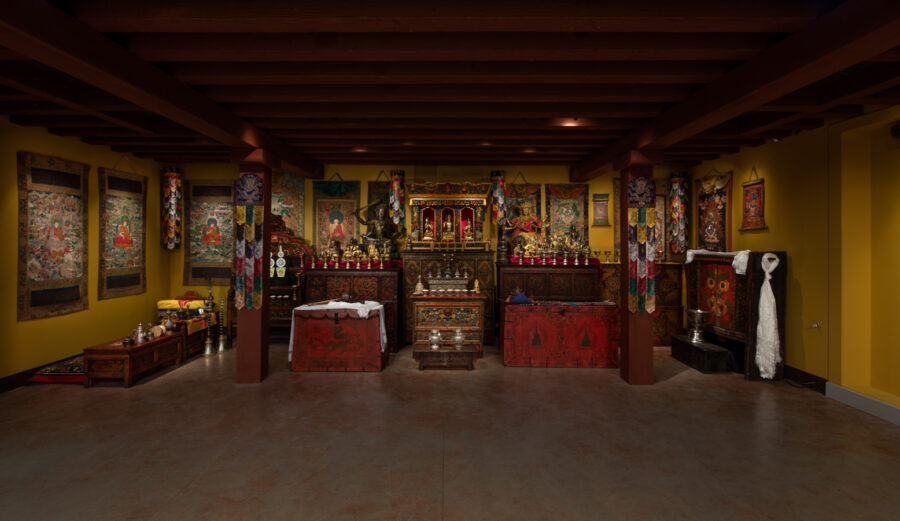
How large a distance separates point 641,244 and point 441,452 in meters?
4.09

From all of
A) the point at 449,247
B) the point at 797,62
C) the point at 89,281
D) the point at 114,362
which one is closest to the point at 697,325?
the point at 449,247

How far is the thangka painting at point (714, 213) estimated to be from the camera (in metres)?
7.76

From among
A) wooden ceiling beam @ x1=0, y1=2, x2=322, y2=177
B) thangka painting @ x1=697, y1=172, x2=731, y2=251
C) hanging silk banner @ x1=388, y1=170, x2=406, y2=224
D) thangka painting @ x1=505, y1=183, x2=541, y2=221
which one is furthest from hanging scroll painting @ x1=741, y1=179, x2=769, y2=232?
wooden ceiling beam @ x1=0, y1=2, x2=322, y2=177

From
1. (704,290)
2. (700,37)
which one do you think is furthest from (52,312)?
(704,290)

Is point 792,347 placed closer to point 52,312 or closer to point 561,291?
point 561,291

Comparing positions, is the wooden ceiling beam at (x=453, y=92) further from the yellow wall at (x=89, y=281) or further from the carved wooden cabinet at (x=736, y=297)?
the yellow wall at (x=89, y=281)

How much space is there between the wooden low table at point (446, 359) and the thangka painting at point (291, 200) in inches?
164

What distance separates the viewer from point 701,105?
455 cm

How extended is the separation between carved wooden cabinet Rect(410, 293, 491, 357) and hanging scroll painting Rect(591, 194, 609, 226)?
3.44 meters

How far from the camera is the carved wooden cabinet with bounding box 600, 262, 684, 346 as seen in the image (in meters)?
8.54

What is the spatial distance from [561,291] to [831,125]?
15.1 ft

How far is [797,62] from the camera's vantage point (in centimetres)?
331

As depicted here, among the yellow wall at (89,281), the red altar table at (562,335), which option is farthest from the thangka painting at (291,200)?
the red altar table at (562,335)

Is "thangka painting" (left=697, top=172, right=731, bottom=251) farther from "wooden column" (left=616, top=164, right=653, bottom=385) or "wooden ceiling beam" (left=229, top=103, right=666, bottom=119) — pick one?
"wooden ceiling beam" (left=229, top=103, right=666, bottom=119)
